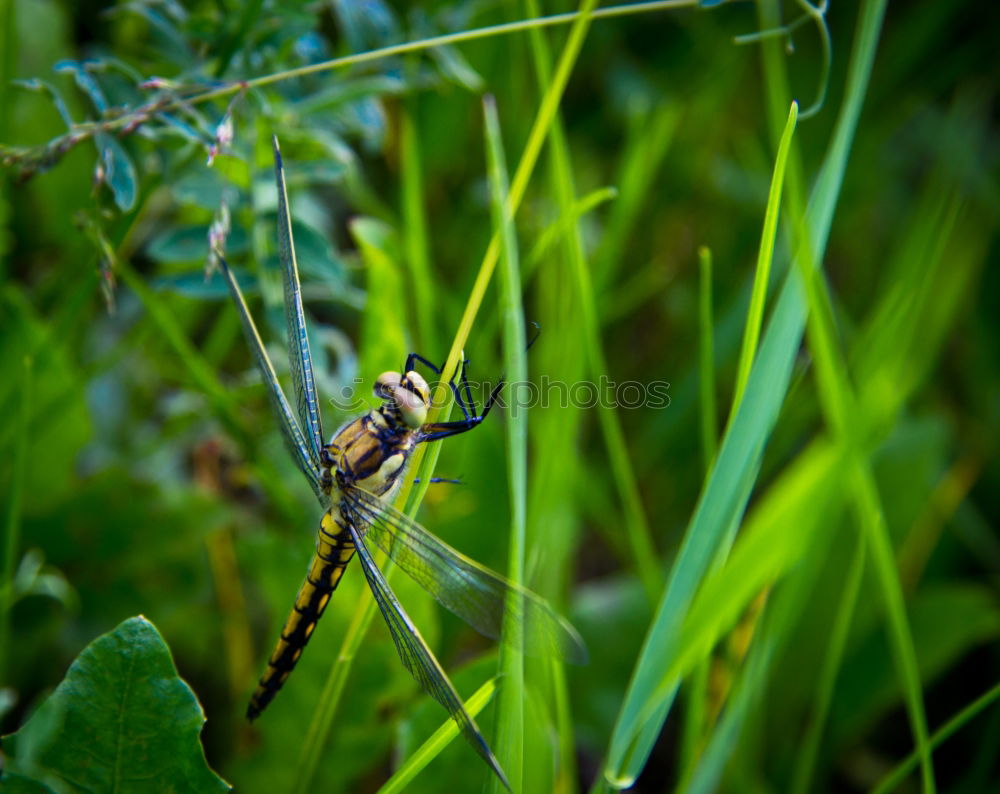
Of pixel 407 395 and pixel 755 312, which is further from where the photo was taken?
pixel 407 395

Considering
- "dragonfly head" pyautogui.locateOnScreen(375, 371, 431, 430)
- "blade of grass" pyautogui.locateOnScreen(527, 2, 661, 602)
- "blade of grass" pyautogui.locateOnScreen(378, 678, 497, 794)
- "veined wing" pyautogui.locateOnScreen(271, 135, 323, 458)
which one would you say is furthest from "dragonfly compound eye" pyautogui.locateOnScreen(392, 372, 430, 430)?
"blade of grass" pyautogui.locateOnScreen(378, 678, 497, 794)

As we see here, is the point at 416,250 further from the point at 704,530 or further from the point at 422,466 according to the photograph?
the point at 704,530

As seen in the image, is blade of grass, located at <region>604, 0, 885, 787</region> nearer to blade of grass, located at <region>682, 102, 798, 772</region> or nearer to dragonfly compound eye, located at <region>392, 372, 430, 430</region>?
blade of grass, located at <region>682, 102, 798, 772</region>

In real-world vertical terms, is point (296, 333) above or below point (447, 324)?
above

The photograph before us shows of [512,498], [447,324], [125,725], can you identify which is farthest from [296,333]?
[447,324]

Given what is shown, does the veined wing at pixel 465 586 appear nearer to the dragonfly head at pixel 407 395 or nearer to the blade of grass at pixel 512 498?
the blade of grass at pixel 512 498

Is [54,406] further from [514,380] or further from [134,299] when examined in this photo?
[514,380]

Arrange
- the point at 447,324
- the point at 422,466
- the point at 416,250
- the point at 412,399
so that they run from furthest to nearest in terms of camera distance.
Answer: the point at 447,324 < the point at 416,250 < the point at 412,399 < the point at 422,466

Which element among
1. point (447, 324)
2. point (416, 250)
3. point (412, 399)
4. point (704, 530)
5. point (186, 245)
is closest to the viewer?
point (704, 530)
